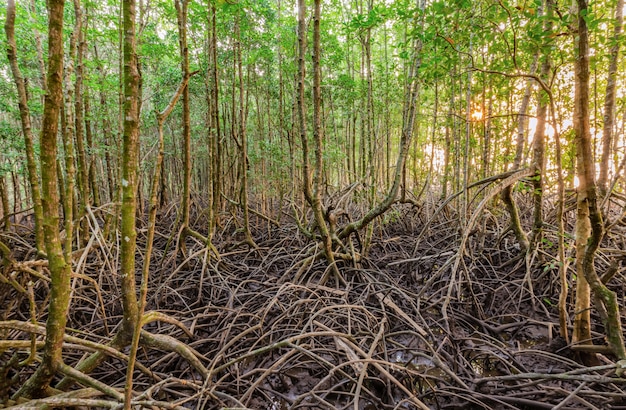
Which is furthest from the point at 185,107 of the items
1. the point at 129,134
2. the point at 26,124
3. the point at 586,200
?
the point at 586,200

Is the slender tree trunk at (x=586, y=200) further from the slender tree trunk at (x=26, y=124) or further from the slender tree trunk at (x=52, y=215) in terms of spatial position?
the slender tree trunk at (x=26, y=124)

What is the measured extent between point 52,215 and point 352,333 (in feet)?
6.74

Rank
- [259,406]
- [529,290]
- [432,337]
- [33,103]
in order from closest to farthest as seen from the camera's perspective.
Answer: [259,406], [432,337], [529,290], [33,103]

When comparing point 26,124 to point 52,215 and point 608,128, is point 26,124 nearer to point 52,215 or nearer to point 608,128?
point 52,215

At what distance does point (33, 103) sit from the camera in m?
4.53

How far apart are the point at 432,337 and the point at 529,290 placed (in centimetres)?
124

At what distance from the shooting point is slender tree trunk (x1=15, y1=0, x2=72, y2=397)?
1.17 m

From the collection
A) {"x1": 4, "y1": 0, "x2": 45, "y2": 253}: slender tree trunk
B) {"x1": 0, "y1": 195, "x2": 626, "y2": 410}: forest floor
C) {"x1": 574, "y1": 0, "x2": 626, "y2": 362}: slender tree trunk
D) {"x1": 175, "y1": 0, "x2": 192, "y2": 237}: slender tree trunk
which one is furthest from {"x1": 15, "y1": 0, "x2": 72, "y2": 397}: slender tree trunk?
{"x1": 574, "y1": 0, "x2": 626, "y2": 362}: slender tree trunk

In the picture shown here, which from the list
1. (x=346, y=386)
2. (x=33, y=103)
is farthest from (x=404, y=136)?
(x=33, y=103)

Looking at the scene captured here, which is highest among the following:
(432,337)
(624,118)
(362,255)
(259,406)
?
(624,118)

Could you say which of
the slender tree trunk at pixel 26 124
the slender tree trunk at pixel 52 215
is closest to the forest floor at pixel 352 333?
the slender tree trunk at pixel 52 215

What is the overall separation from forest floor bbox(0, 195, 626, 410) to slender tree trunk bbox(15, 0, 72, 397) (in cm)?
18

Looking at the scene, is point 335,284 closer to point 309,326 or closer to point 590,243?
point 309,326

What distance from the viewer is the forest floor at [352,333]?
5.65ft
